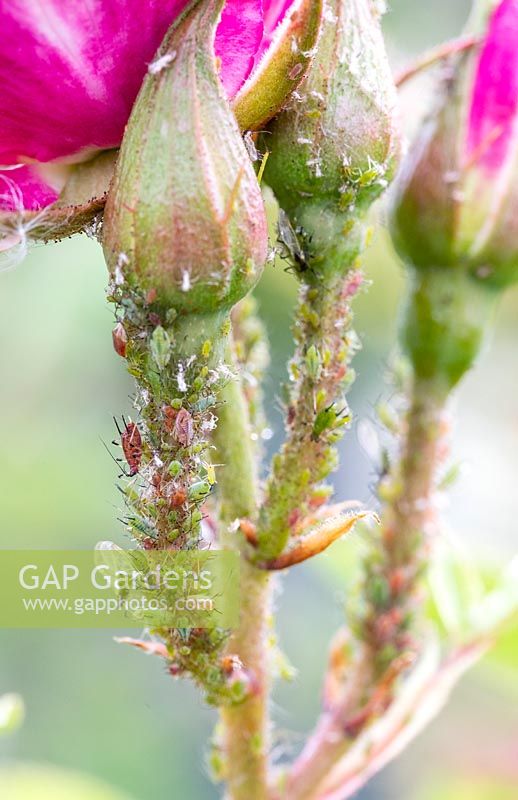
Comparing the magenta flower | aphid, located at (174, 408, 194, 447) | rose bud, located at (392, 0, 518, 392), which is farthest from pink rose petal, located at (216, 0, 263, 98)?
rose bud, located at (392, 0, 518, 392)

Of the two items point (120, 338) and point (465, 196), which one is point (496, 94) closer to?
point (465, 196)

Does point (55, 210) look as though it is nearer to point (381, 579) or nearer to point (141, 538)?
point (141, 538)

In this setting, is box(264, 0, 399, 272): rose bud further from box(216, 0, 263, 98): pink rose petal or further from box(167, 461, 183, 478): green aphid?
box(167, 461, 183, 478): green aphid

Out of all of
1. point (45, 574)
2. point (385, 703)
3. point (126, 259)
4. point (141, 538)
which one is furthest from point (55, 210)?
point (385, 703)

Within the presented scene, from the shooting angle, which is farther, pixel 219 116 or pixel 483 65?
pixel 483 65

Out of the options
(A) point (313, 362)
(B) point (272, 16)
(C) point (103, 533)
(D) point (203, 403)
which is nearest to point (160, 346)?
(D) point (203, 403)

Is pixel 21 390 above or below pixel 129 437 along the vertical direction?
above
